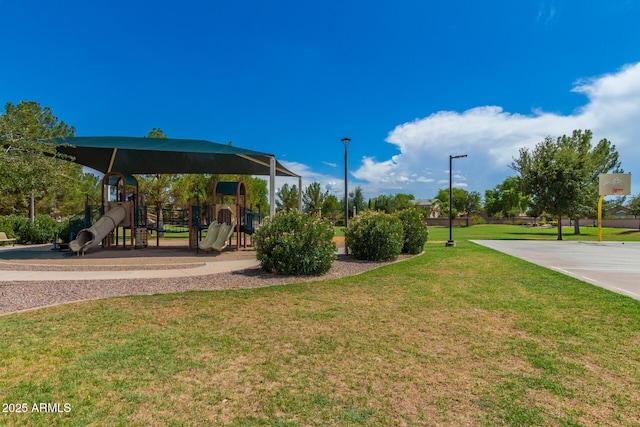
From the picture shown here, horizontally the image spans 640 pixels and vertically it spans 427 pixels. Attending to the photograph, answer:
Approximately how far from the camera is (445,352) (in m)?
3.62

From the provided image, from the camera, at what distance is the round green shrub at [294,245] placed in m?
8.17

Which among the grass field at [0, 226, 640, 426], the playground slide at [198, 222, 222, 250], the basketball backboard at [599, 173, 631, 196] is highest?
the basketball backboard at [599, 173, 631, 196]

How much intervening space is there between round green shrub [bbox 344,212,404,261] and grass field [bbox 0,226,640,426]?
4.93m

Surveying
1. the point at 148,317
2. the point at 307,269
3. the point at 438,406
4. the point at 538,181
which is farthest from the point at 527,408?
the point at 538,181

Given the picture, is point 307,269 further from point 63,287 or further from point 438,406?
point 438,406

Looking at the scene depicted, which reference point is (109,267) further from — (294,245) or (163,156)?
(163,156)

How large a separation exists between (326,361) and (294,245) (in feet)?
15.9

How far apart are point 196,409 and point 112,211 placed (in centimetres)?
1328

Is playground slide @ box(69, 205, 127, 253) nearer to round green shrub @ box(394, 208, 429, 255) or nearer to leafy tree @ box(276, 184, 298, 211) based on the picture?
round green shrub @ box(394, 208, 429, 255)

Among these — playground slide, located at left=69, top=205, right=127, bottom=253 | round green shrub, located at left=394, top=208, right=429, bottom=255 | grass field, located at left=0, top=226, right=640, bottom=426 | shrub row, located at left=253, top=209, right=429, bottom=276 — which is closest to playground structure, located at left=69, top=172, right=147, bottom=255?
playground slide, located at left=69, top=205, right=127, bottom=253

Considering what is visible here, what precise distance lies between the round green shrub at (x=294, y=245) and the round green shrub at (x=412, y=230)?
200 inches

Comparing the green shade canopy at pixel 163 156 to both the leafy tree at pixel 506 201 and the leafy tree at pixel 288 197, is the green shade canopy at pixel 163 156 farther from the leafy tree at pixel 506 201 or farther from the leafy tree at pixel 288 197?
the leafy tree at pixel 506 201

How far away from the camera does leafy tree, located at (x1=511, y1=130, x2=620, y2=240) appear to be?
80.5 feet

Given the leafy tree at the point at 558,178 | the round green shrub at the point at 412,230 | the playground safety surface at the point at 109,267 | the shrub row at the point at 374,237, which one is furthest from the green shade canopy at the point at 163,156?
the leafy tree at the point at 558,178
